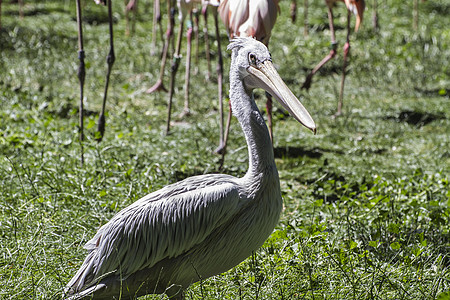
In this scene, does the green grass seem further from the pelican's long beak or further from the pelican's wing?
the pelican's long beak

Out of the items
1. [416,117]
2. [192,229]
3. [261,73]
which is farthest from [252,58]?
[416,117]

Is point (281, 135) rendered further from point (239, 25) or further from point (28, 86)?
point (28, 86)

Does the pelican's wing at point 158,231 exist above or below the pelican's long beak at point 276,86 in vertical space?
below

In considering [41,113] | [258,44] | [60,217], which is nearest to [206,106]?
[41,113]

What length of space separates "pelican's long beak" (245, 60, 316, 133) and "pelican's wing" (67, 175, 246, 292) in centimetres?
40

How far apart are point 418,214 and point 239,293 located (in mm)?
1324

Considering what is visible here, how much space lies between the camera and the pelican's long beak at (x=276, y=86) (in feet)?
7.81

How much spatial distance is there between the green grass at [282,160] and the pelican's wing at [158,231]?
24cm

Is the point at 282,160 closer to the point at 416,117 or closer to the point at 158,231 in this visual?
the point at 416,117

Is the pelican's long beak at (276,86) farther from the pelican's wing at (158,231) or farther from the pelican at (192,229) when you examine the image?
the pelican's wing at (158,231)

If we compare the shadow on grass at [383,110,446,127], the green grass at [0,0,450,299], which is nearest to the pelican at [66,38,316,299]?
the green grass at [0,0,450,299]

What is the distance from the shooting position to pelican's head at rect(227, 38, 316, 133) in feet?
7.90

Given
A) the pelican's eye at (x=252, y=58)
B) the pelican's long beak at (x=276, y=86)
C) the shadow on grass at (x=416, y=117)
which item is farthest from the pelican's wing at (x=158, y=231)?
the shadow on grass at (x=416, y=117)

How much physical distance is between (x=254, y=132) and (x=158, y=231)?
0.57 meters
